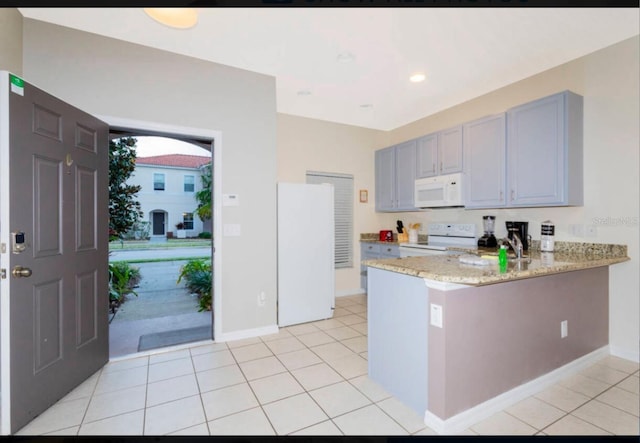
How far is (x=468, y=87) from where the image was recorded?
140 inches

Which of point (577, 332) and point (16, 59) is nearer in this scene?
point (16, 59)

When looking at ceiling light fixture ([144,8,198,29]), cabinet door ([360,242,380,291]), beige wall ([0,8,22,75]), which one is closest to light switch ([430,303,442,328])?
ceiling light fixture ([144,8,198,29])

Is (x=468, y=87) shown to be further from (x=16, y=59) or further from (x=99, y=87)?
(x=16, y=59)

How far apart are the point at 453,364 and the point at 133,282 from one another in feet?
10.9

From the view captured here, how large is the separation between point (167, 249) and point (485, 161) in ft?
12.5

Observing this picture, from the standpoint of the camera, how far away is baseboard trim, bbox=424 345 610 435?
1.74 meters

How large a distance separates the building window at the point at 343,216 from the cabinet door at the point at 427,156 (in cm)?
118

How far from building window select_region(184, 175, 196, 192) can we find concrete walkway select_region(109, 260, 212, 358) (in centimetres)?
86

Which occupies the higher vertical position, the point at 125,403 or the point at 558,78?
the point at 558,78

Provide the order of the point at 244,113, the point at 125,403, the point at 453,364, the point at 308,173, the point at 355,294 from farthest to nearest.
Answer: the point at 355,294 → the point at 308,173 → the point at 244,113 → the point at 125,403 → the point at 453,364

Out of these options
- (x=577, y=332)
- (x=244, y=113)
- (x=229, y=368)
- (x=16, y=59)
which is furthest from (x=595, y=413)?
(x=16, y=59)

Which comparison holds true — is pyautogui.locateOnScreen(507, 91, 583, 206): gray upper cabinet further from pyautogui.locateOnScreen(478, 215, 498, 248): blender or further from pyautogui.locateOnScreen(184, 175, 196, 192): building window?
pyautogui.locateOnScreen(184, 175, 196, 192): building window

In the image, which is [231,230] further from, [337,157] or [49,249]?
[337,157]

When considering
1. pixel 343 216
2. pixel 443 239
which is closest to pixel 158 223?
pixel 343 216
